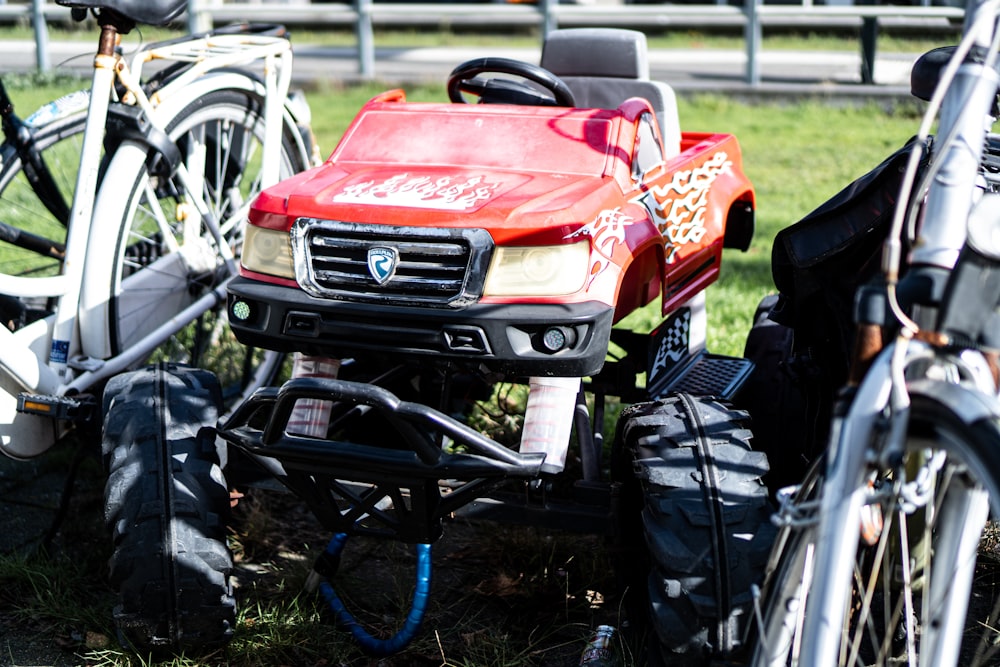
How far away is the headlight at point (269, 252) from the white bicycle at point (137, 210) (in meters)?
0.68

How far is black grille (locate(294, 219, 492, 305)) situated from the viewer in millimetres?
3307

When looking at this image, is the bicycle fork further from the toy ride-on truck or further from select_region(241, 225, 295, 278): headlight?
select_region(241, 225, 295, 278): headlight

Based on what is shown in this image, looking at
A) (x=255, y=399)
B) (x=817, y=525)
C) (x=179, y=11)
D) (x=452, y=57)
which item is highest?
(x=179, y=11)

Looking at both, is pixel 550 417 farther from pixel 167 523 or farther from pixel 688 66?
pixel 688 66

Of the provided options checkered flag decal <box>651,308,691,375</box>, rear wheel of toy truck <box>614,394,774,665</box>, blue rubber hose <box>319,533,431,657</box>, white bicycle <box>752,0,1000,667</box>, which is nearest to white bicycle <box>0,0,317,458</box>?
blue rubber hose <box>319,533,431,657</box>

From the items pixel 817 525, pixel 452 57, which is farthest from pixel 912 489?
pixel 452 57

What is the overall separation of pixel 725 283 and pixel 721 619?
4244 mm

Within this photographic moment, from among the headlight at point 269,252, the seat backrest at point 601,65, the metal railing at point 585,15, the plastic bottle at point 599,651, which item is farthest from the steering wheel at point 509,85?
the metal railing at point 585,15

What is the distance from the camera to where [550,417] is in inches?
134

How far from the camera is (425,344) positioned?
10.8ft

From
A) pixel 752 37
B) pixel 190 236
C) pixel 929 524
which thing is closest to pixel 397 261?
pixel 190 236

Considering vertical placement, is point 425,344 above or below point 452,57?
above

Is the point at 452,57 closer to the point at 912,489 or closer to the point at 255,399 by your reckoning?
the point at 255,399

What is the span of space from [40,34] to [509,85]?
11.0 meters
